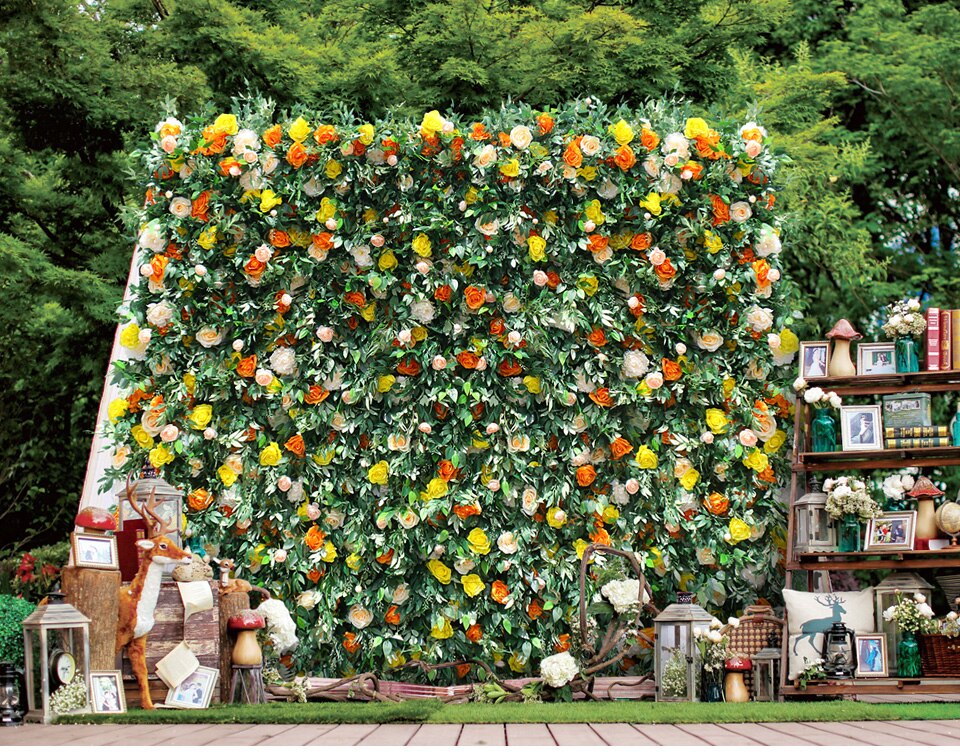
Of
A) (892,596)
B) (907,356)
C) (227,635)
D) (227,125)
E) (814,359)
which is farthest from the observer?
(227,125)

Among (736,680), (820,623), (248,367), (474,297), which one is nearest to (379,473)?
(248,367)

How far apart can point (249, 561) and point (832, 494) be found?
2563 millimetres

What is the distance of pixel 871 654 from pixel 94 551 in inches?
123

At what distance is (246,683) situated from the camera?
4.63 metres

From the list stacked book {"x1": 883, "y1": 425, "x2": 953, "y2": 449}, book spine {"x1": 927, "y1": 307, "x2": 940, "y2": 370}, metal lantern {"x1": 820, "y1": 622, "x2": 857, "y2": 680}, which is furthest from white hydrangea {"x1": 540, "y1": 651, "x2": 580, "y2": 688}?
book spine {"x1": 927, "y1": 307, "x2": 940, "y2": 370}

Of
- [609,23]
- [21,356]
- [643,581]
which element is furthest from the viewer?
[21,356]

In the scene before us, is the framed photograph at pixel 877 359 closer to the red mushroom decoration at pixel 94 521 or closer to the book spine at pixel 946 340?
the book spine at pixel 946 340

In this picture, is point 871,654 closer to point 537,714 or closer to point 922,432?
point 922,432

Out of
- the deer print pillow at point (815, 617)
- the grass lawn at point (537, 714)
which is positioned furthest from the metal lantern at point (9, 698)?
the deer print pillow at point (815, 617)

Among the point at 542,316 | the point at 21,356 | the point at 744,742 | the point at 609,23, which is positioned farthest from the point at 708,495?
the point at 21,356

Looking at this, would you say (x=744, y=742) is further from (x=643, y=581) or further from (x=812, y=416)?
(x=812, y=416)

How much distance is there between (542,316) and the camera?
514 cm

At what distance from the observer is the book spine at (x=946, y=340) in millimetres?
5117

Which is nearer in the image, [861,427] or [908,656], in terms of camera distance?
[908,656]
